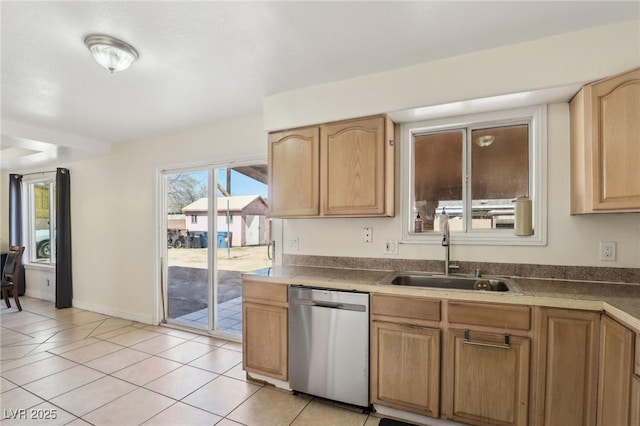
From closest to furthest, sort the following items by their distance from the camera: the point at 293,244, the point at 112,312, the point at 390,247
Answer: the point at 390,247
the point at 293,244
the point at 112,312

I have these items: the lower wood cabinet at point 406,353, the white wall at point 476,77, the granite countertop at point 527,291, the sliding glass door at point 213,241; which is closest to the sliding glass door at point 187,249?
the sliding glass door at point 213,241

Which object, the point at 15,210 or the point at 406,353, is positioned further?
the point at 15,210

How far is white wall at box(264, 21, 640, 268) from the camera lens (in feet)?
6.09

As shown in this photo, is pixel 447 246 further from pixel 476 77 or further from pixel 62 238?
pixel 62 238

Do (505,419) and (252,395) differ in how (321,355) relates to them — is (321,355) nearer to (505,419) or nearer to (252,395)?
(252,395)

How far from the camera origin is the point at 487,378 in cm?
186

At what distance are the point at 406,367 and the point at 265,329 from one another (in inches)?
43.8

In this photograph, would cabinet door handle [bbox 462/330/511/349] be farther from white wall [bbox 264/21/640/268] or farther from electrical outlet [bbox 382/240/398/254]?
electrical outlet [bbox 382/240/398/254]

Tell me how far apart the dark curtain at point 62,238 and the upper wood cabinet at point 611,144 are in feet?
20.4

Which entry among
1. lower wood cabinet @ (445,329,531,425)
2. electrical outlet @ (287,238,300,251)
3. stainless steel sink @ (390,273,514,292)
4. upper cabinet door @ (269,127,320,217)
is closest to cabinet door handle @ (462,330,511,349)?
lower wood cabinet @ (445,329,531,425)

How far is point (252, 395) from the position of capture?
2.43 metres

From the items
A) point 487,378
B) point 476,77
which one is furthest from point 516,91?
point 487,378

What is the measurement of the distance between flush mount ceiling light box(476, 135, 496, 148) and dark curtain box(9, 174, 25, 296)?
7.26 meters

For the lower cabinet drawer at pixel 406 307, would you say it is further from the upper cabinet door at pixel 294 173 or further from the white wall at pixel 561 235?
the upper cabinet door at pixel 294 173
